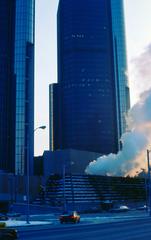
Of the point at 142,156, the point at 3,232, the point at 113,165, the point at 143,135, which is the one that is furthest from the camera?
the point at 113,165

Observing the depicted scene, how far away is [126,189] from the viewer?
178000mm

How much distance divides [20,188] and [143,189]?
2272 inches

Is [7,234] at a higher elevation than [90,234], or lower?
higher

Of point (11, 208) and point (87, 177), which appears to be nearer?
point (11, 208)

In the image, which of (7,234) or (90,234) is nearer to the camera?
(7,234)

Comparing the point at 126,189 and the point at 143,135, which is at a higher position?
the point at 143,135

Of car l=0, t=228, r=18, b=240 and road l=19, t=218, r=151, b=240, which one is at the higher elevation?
car l=0, t=228, r=18, b=240

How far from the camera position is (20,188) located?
155375mm

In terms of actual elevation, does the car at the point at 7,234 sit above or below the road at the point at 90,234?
above

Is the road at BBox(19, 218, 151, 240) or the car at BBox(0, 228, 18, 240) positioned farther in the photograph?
the road at BBox(19, 218, 151, 240)

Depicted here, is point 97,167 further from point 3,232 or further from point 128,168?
point 3,232

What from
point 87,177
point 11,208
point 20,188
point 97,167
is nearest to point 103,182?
point 87,177

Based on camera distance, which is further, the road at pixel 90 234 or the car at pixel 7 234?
the road at pixel 90 234

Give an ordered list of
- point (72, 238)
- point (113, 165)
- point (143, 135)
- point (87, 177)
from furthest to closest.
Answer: point (113, 165) → point (87, 177) → point (143, 135) → point (72, 238)
